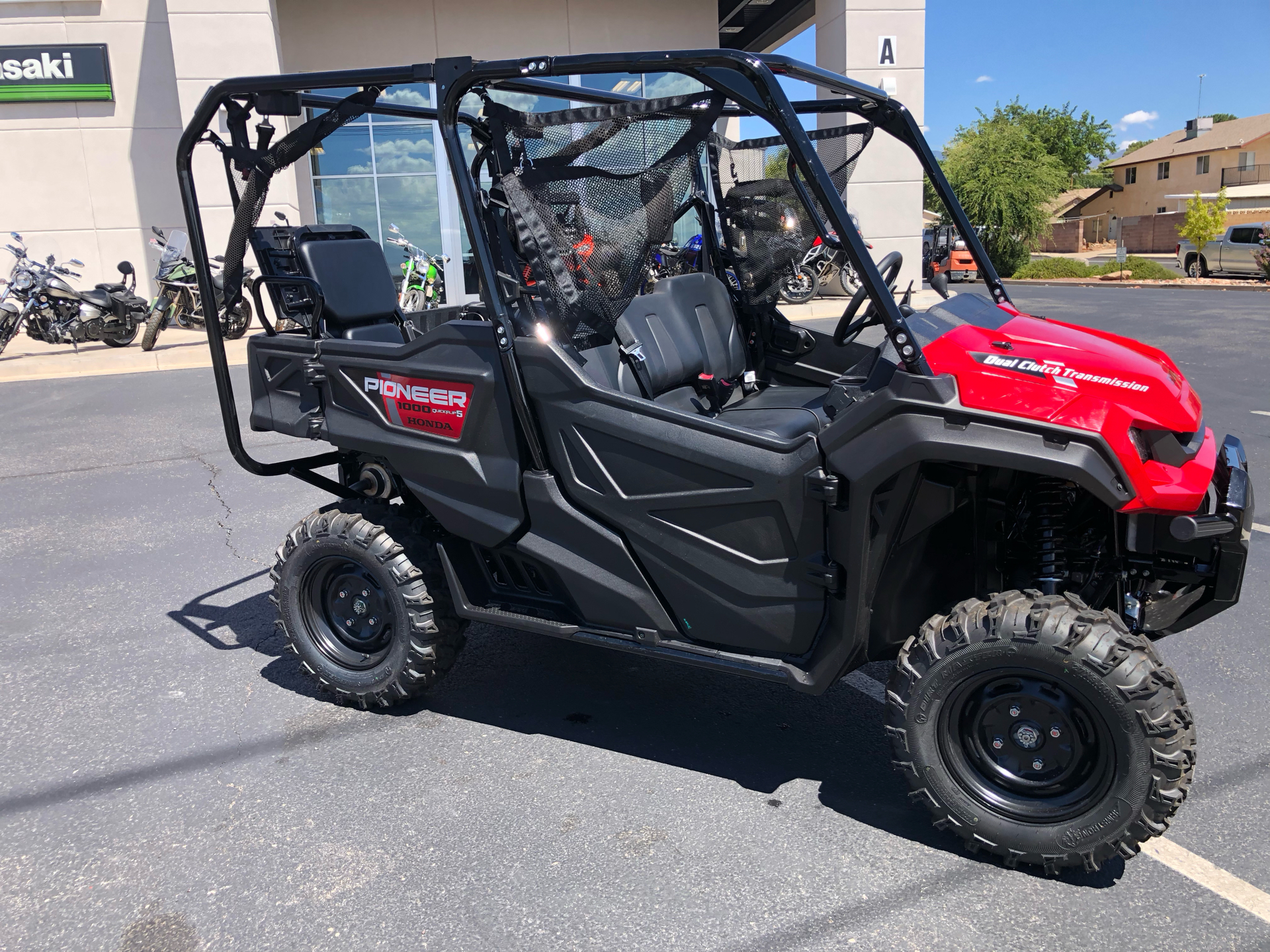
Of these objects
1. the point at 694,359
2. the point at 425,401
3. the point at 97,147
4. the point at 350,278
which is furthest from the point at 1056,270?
the point at 425,401

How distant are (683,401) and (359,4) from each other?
55.0 feet

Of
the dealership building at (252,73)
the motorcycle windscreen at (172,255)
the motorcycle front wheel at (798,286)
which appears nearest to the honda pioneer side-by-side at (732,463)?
the motorcycle front wheel at (798,286)

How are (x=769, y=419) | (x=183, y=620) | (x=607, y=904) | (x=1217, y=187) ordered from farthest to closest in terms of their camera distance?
(x=1217, y=187) → (x=183, y=620) → (x=769, y=419) → (x=607, y=904)

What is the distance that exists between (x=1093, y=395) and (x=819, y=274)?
5.70 feet

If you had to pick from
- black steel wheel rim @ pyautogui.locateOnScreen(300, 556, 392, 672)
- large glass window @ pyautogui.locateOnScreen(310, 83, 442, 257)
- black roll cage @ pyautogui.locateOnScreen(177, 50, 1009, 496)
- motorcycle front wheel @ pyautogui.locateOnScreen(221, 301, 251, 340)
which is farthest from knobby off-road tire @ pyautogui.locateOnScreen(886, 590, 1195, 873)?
large glass window @ pyautogui.locateOnScreen(310, 83, 442, 257)

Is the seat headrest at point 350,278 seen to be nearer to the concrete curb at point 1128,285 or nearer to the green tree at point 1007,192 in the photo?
the concrete curb at point 1128,285

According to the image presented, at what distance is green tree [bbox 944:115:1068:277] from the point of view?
117 ft

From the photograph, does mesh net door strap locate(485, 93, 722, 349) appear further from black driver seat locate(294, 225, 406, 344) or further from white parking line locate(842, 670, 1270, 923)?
white parking line locate(842, 670, 1270, 923)

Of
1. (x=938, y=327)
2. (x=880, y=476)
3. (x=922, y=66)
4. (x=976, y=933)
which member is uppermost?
(x=922, y=66)

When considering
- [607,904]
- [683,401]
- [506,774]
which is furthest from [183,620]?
[607,904]

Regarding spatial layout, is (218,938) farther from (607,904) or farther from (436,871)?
(607,904)

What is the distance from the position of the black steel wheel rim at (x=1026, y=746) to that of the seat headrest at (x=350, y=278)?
2.71 m

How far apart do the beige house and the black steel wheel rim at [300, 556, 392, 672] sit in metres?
58.9

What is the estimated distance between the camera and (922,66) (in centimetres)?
1717
